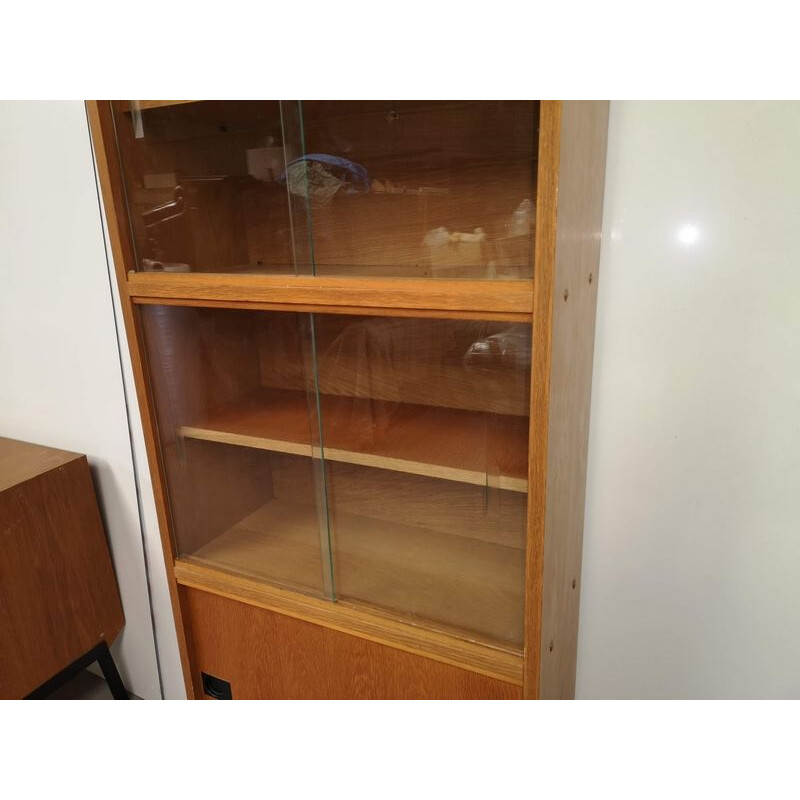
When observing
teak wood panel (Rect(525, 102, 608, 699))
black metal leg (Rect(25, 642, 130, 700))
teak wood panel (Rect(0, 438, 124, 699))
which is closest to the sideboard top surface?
teak wood panel (Rect(0, 438, 124, 699))

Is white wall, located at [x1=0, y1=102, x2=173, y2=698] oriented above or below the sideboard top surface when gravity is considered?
above

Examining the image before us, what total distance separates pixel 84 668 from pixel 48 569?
14.0 inches

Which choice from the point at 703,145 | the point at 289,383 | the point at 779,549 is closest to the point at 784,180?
the point at 703,145

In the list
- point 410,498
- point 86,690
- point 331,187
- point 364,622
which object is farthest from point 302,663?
point 86,690

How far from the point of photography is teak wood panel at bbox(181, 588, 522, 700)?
1.09 metres

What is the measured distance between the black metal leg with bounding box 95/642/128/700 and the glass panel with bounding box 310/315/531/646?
99cm

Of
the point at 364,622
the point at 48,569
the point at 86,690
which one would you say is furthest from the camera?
the point at 86,690

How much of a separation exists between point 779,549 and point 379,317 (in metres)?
0.84

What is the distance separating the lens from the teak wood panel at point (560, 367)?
2.64 feet

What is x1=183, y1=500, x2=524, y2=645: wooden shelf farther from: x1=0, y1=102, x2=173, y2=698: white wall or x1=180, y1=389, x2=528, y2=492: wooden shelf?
x1=0, y1=102, x2=173, y2=698: white wall

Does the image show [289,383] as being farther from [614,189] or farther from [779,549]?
[779,549]

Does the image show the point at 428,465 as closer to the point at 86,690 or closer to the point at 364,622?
the point at 364,622

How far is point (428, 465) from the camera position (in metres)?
1.10

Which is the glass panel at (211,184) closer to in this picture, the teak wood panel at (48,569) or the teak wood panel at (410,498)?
the teak wood panel at (410,498)
